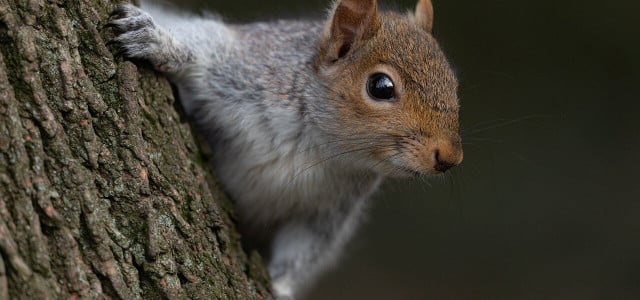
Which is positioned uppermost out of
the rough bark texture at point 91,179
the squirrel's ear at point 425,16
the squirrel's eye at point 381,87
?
the squirrel's ear at point 425,16

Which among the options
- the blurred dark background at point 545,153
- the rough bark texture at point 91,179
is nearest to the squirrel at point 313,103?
the rough bark texture at point 91,179

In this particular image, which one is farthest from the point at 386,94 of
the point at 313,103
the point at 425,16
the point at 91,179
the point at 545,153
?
→ the point at 545,153

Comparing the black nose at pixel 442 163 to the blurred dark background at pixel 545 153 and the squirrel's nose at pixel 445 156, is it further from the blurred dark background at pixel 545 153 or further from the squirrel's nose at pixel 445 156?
the blurred dark background at pixel 545 153

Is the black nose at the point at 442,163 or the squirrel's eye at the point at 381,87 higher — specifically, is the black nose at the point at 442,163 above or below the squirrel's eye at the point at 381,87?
below

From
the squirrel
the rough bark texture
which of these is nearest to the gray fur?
the squirrel

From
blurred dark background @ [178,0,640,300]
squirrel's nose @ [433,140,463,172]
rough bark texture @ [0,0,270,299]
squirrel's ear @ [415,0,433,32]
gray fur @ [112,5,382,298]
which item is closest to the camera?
rough bark texture @ [0,0,270,299]

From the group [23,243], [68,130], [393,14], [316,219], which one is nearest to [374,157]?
[316,219]

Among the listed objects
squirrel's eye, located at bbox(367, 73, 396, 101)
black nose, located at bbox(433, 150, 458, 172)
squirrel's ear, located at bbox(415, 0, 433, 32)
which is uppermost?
squirrel's ear, located at bbox(415, 0, 433, 32)

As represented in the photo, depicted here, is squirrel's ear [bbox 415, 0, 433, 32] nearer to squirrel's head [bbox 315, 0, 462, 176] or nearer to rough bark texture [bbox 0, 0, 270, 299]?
squirrel's head [bbox 315, 0, 462, 176]
